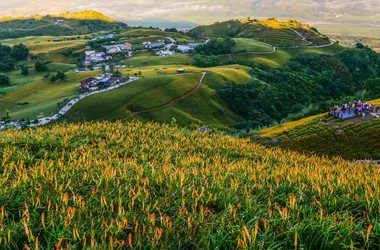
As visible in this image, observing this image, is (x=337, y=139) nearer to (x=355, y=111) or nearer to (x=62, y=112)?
(x=355, y=111)

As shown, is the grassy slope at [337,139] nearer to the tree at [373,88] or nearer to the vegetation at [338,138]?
the vegetation at [338,138]

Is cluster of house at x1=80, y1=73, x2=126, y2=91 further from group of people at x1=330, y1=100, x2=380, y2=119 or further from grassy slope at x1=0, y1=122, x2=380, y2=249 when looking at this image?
grassy slope at x1=0, y1=122, x2=380, y2=249

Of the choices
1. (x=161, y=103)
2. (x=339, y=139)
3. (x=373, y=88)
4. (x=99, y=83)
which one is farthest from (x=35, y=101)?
(x=373, y=88)

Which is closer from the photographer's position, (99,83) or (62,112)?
(62,112)

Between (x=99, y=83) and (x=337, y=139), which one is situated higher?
(x=99, y=83)

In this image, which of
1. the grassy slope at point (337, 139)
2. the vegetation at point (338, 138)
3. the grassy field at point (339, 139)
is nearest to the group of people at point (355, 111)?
the vegetation at point (338, 138)

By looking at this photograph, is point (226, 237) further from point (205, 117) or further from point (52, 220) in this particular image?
point (205, 117)

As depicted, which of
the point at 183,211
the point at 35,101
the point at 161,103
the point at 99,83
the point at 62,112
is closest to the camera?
the point at 183,211
